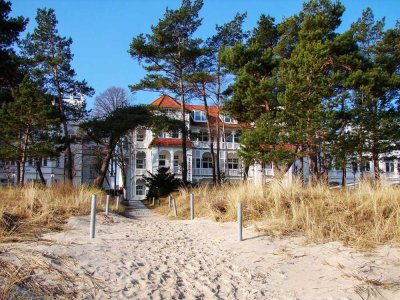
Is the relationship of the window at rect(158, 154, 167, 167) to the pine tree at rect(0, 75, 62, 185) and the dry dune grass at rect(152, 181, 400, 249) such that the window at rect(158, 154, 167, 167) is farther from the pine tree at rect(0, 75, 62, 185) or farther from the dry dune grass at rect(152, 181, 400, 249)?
the dry dune grass at rect(152, 181, 400, 249)

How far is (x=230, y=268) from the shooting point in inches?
246

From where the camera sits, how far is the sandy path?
195 inches

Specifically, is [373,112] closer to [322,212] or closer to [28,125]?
[322,212]

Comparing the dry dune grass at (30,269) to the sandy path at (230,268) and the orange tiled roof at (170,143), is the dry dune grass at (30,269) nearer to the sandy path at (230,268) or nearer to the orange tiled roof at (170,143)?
the sandy path at (230,268)

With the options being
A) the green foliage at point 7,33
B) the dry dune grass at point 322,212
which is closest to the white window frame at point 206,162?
the green foliage at point 7,33

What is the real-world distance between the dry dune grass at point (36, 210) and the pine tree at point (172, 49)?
15077 millimetres

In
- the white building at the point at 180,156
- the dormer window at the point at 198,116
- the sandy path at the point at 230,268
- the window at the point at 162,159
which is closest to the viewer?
the sandy path at the point at 230,268

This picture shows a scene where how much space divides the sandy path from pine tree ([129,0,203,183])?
21.6 meters

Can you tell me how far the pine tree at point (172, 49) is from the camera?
29.0 metres

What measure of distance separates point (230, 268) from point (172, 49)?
25042 mm

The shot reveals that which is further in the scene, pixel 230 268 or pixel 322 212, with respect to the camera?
pixel 322 212

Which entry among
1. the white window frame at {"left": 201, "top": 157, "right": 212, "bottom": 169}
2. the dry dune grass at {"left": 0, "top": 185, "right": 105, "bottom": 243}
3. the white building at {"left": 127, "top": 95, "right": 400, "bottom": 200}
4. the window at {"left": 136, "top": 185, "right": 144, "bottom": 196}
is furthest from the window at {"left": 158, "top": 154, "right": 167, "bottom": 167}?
the dry dune grass at {"left": 0, "top": 185, "right": 105, "bottom": 243}

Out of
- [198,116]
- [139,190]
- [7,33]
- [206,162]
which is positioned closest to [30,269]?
[7,33]

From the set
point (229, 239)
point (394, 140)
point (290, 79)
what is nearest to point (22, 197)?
point (229, 239)
